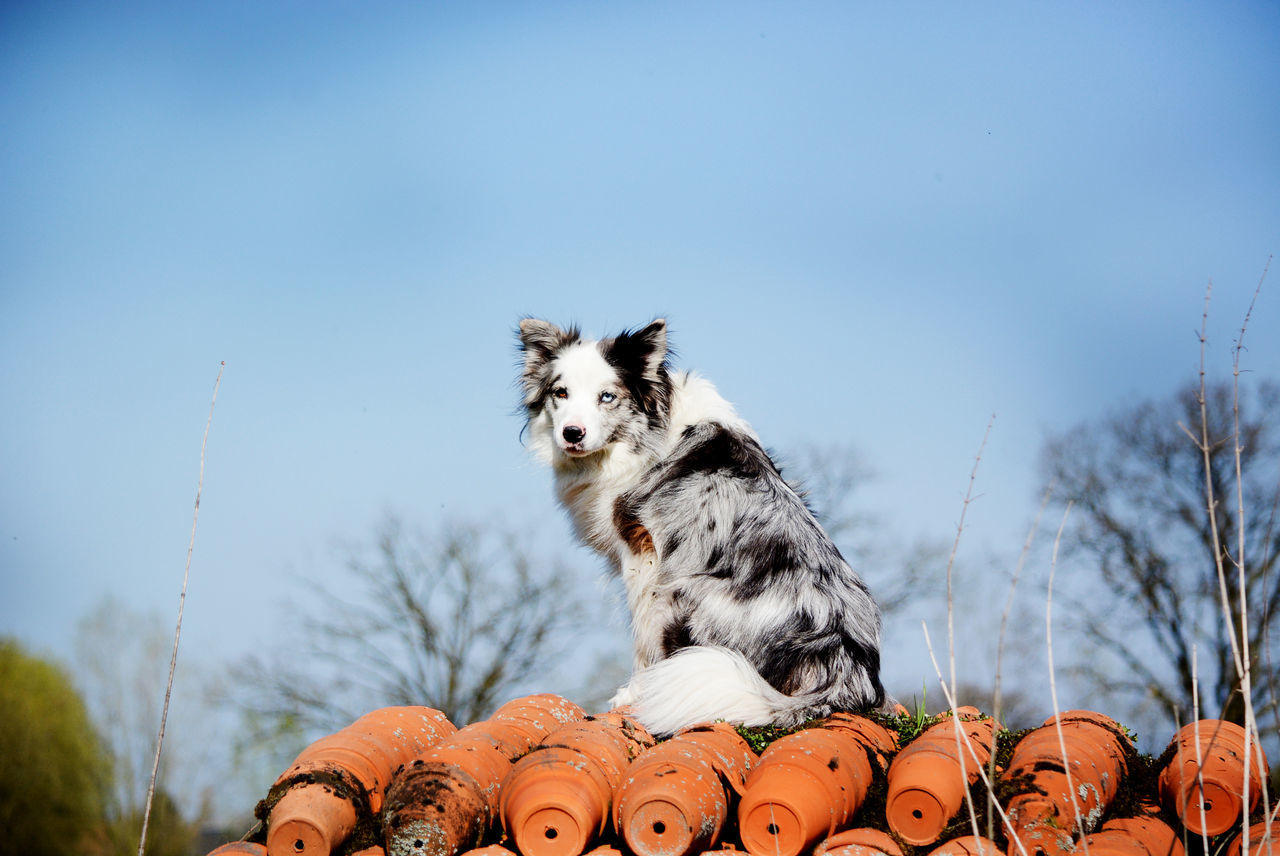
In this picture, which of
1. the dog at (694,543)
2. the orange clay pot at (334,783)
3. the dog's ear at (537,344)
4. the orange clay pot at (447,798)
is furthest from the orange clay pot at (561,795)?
the dog's ear at (537,344)

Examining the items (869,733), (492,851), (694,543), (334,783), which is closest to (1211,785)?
(869,733)

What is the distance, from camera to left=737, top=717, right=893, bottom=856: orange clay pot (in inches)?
144

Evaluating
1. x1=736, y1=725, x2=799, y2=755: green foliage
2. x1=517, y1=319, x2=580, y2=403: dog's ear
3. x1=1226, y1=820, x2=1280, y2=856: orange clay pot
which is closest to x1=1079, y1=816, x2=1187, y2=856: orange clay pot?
x1=1226, y1=820, x2=1280, y2=856: orange clay pot

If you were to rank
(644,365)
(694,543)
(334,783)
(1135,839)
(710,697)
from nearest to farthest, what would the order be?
(1135,839)
(334,783)
(710,697)
(694,543)
(644,365)

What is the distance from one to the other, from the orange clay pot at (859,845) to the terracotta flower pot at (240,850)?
230cm

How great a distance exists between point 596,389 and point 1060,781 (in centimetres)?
364

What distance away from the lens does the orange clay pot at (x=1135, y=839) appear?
3283 mm

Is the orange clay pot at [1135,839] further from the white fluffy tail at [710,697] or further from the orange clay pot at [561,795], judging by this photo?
the orange clay pot at [561,795]

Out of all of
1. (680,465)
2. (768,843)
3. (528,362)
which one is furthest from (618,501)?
(768,843)

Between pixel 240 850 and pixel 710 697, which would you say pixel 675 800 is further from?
pixel 240 850

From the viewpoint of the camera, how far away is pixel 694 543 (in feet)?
18.1

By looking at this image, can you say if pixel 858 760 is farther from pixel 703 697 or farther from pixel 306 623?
pixel 306 623

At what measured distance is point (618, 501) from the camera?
6.07m

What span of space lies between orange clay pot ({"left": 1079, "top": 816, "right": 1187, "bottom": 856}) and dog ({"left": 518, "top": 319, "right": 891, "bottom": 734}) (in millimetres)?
1585
